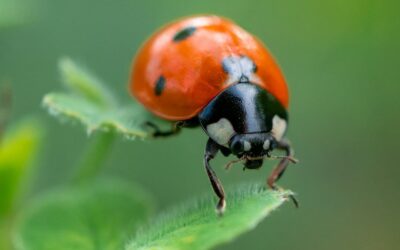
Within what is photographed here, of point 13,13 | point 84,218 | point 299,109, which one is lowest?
point 299,109

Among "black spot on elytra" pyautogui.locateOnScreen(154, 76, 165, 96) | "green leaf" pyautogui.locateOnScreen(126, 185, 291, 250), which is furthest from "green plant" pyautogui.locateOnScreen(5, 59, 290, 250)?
"black spot on elytra" pyautogui.locateOnScreen(154, 76, 165, 96)

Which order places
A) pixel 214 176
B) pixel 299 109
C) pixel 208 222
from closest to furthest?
pixel 208 222 < pixel 214 176 < pixel 299 109

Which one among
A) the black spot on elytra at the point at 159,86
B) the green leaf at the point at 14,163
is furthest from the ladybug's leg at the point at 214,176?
the green leaf at the point at 14,163

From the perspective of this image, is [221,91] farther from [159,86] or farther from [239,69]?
[159,86]

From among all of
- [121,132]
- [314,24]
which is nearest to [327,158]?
[314,24]

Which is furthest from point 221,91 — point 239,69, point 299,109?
point 299,109

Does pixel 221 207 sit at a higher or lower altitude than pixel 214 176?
higher

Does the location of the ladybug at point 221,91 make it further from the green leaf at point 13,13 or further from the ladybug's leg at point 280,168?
the green leaf at point 13,13
